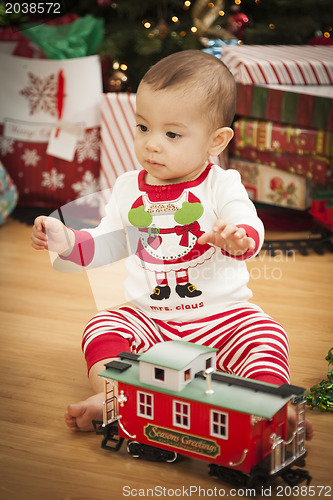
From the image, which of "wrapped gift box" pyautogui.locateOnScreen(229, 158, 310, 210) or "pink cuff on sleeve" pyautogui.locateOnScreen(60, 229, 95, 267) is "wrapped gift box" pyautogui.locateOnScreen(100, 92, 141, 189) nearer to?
"wrapped gift box" pyautogui.locateOnScreen(229, 158, 310, 210)

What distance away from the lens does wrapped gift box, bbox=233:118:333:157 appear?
1583 millimetres

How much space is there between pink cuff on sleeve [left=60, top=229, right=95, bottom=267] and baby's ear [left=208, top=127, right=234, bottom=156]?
8.6 inches

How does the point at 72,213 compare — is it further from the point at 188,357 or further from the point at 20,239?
the point at 20,239

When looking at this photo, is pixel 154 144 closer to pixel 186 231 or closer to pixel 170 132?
pixel 170 132

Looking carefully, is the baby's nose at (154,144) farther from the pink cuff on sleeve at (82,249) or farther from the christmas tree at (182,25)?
the christmas tree at (182,25)

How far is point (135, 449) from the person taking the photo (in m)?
0.80

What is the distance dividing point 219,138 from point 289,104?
0.73 metres

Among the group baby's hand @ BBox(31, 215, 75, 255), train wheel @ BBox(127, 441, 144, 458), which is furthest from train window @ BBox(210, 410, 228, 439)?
baby's hand @ BBox(31, 215, 75, 255)

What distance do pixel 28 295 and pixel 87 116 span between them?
583 millimetres

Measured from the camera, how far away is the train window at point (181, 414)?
2.42 ft

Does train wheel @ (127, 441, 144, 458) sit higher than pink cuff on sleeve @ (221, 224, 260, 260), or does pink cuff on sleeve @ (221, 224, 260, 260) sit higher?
pink cuff on sleeve @ (221, 224, 260, 260)

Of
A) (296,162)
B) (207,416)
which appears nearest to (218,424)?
(207,416)

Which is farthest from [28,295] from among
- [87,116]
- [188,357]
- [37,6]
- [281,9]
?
[281,9]

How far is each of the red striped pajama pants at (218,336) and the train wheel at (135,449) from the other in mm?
154
